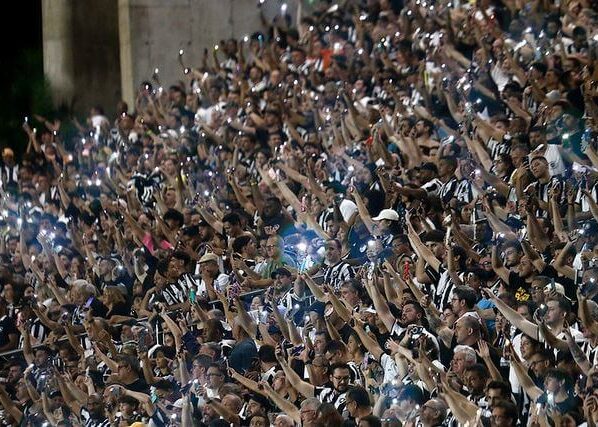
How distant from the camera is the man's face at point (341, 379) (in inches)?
413

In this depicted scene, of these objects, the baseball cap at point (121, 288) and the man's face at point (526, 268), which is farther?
the baseball cap at point (121, 288)

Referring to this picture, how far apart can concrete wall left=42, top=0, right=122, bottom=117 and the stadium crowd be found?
151 inches

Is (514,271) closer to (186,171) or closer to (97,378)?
(97,378)

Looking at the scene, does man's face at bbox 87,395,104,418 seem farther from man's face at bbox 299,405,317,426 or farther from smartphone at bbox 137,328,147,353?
man's face at bbox 299,405,317,426

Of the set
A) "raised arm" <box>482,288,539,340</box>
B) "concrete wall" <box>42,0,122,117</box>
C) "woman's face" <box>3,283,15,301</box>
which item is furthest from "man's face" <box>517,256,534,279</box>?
"concrete wall" <box>42,0,122,117</box>

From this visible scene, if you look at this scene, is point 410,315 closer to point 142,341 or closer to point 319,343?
point 319,343

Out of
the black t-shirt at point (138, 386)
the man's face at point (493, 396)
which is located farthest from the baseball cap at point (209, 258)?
the man's face at point (493, 396)

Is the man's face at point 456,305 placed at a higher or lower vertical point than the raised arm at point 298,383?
higher

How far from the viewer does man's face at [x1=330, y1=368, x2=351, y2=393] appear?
34.4 feet

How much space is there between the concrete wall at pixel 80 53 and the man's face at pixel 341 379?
1385 centimetres

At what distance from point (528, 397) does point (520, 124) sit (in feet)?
14.6

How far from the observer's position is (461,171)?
13.0m

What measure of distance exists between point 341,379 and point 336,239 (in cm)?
266

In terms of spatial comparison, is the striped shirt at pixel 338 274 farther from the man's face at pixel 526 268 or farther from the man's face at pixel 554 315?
the man's face at pixel 554 315
